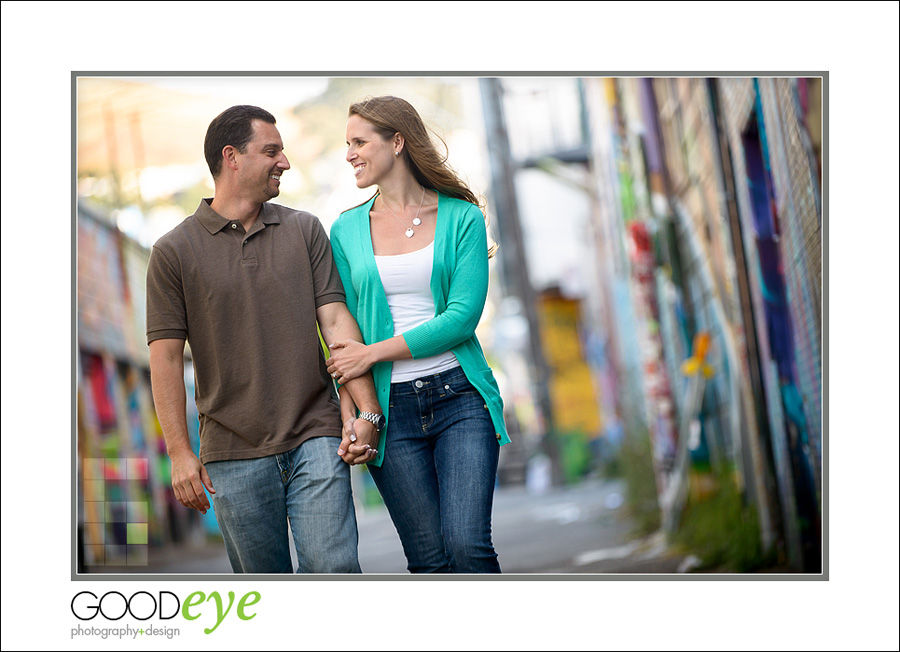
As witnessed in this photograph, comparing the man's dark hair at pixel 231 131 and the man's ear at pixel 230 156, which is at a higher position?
→ the man's dark hair at pixel 231 131

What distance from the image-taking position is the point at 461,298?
10.2ft

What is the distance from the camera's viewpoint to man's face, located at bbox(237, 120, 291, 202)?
321cm

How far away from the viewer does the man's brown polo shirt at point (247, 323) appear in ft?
10.2

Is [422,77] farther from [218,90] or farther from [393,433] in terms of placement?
[393,433]

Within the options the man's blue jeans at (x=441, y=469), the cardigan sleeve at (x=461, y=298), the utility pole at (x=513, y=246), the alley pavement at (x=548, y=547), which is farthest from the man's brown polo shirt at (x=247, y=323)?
the utility pole at (x=513, y=246)

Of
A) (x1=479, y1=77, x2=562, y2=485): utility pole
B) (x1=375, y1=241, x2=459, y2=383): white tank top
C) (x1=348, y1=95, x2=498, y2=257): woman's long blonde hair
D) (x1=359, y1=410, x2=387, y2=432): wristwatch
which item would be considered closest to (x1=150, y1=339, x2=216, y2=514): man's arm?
(x1=359, y1=410, x2=387, y2=432): wristwatch

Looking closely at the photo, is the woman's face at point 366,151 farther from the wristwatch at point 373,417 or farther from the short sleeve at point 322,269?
the wristwatch at point 373,417

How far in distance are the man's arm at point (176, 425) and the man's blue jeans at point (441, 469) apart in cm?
53

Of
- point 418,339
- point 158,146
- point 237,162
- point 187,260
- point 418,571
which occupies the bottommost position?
point 418,571

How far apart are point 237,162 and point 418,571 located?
1.37 m

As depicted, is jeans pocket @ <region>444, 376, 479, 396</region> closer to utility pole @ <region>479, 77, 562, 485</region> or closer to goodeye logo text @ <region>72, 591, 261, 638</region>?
goodeye logo text @ <region>72, 591, 261, 638</region>

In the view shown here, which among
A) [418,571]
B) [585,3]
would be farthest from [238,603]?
[585,3]

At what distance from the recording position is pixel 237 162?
10.5 ft

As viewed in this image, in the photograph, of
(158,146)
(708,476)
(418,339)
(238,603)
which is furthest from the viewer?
(708,476)
